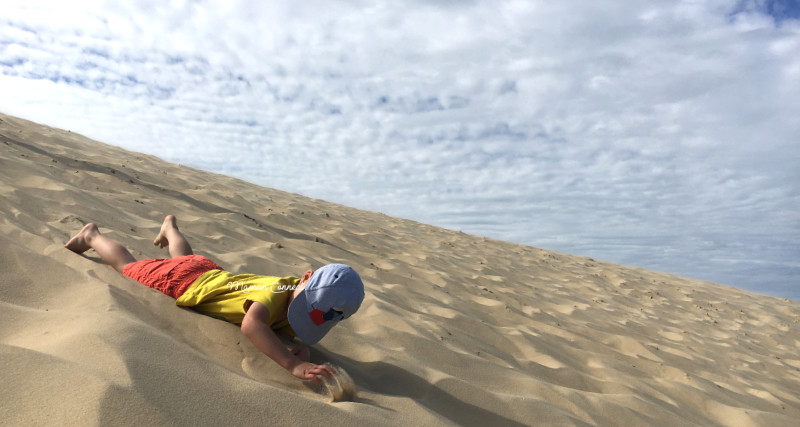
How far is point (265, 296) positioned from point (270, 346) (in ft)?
0.78

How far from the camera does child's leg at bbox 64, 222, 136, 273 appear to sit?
7.98 feet

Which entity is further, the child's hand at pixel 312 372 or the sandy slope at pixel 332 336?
the child's hand at pixel 312 372

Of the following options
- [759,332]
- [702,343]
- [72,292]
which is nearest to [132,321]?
[72,292]

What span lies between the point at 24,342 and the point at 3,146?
4417 millimetres

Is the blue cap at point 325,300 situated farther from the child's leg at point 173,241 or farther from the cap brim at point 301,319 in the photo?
the child's leg at point 173,241

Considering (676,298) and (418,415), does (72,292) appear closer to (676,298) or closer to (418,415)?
(418,415)

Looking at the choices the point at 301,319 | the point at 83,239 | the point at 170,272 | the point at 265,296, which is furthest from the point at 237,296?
the point at 83,239

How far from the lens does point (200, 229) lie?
416 centimetres

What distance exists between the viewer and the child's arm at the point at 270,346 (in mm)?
1710

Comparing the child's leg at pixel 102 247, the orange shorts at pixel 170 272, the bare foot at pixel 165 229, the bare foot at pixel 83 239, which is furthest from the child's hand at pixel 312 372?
the bare foot at pixel 165 229

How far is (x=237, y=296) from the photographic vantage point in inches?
81.1

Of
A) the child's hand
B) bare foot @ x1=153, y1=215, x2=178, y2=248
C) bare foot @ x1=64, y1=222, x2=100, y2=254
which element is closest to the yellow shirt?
the child's hand

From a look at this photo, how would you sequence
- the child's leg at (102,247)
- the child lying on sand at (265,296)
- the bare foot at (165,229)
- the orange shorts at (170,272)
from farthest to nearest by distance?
the bare foot at (165,229), the child's leg at (102,247), the orange shorts at (170,272), the child lying on sand at (265,296)

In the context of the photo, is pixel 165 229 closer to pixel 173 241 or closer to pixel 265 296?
pixel 173 241
